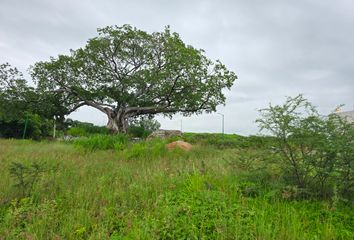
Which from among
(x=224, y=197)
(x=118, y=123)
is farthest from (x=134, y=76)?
(x=224, y=197)

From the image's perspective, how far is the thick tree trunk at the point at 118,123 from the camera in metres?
19.8

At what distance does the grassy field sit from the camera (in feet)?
8.07

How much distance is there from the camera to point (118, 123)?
20.1 m

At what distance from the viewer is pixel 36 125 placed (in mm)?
15727

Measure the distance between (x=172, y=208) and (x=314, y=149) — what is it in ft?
7.13

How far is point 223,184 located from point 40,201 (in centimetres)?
266

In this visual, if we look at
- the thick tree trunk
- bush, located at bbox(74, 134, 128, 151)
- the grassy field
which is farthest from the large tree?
the grassy field

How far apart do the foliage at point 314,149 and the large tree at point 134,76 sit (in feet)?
49.9

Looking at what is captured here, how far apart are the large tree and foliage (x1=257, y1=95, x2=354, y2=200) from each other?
1520cm

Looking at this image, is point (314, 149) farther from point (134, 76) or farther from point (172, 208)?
point (134, 76)

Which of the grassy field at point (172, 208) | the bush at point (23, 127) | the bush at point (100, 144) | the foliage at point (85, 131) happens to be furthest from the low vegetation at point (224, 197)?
the foliage at point (85, 131)

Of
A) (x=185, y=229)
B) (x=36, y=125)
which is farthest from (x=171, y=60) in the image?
(x=185, y=229)

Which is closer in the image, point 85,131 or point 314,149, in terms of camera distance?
point 314,149

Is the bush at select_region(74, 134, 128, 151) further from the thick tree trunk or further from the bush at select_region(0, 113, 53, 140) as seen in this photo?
the thick tree trunk
